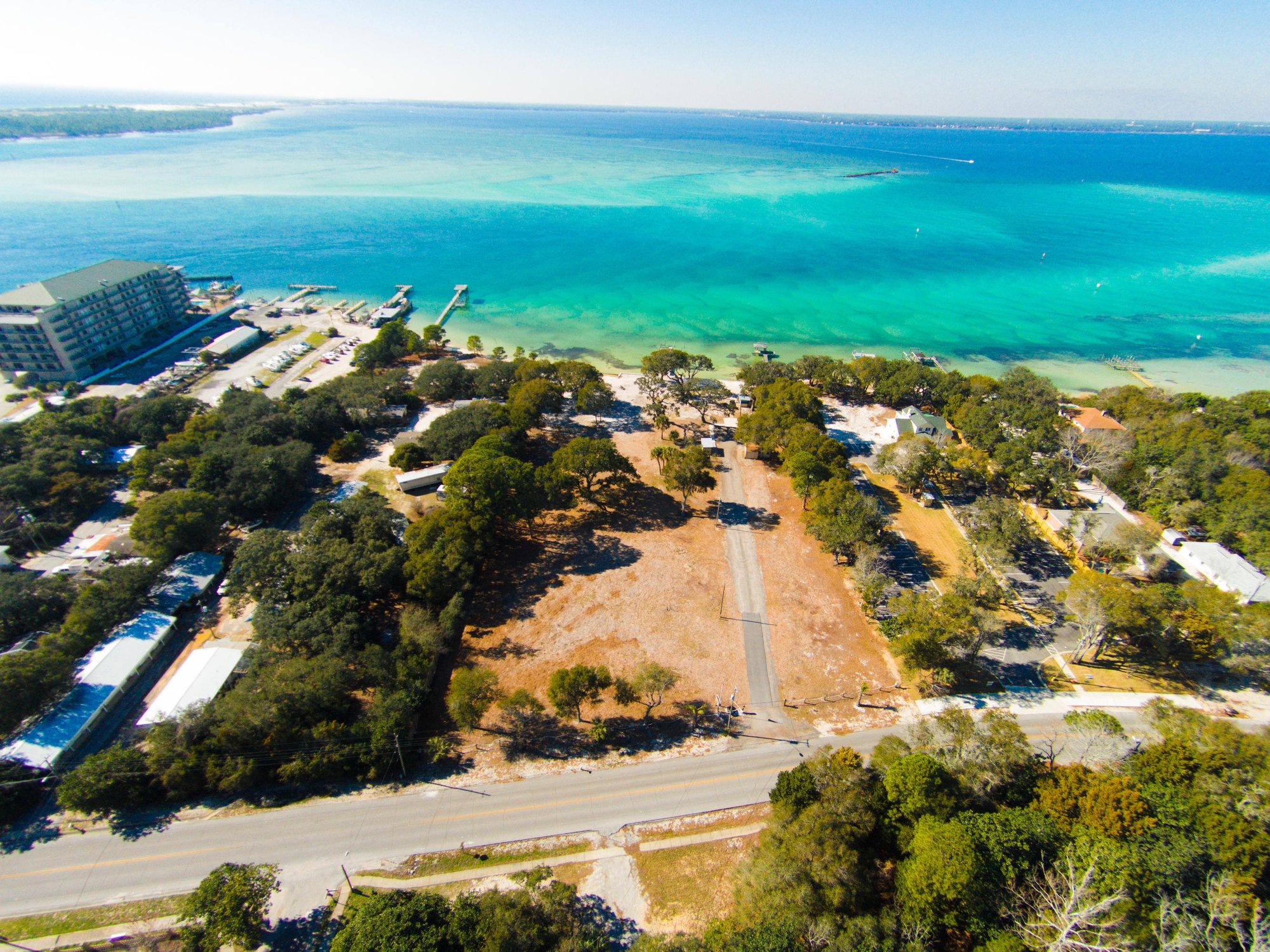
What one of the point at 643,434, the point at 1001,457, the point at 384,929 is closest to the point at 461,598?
the point at 384,929

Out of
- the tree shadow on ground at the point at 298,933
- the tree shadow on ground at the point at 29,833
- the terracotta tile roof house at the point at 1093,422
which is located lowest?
the tree shadow on ground at the point at 298,933

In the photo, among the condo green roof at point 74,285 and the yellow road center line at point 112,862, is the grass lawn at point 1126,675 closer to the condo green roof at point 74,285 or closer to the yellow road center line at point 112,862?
the yellow road center line at point 112,862

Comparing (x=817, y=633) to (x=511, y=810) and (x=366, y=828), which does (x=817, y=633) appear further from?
(x=366, y=828)

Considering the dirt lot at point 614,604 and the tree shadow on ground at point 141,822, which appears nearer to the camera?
the tree shadow on ground at point 141,822

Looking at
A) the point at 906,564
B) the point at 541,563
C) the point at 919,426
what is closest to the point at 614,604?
the point at 541,563

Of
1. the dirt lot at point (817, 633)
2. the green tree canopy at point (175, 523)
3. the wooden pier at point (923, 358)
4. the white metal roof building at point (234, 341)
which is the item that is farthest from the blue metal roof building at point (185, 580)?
the wooden pier at point (923, 358)

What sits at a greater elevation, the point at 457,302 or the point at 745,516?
the point at 457,302

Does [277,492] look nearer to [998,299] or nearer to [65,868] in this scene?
[65,868]
